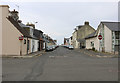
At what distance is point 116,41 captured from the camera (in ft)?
72.1

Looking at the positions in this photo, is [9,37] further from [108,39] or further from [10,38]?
[108,39]

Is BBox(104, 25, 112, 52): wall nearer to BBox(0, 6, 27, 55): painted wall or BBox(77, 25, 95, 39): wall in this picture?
BBox(0, 6, 27, 55): painted wall

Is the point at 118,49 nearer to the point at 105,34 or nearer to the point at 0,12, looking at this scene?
the point at 105,34

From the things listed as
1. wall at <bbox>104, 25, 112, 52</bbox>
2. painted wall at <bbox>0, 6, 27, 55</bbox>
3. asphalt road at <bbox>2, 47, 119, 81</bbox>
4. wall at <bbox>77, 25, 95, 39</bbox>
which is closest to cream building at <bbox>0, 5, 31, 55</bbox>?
painted wall at <bbox>0, 6, 27, 55</bbox>

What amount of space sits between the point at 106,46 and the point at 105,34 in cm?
271

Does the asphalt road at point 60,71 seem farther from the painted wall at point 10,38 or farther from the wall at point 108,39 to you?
the wall at point 108,39

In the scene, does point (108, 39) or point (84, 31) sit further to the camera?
point (84, 31)

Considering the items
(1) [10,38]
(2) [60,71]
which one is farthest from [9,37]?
(2) [60,71]

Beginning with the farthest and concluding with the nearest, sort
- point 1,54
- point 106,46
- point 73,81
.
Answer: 1. point 106,46
2. point 1,54
3. point 73,81

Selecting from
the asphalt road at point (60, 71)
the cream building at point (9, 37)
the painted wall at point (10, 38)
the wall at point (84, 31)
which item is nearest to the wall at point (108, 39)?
the asphalt road at point (60, 71)

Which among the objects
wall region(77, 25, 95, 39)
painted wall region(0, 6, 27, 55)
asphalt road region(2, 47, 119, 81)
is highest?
wall region(77, 25, 95, 39)

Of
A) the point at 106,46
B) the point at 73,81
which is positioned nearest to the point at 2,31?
the point at 73,81

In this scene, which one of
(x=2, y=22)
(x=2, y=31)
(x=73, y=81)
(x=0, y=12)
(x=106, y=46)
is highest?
(x=0, y=12)

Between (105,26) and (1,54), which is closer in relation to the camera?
(1,54)
